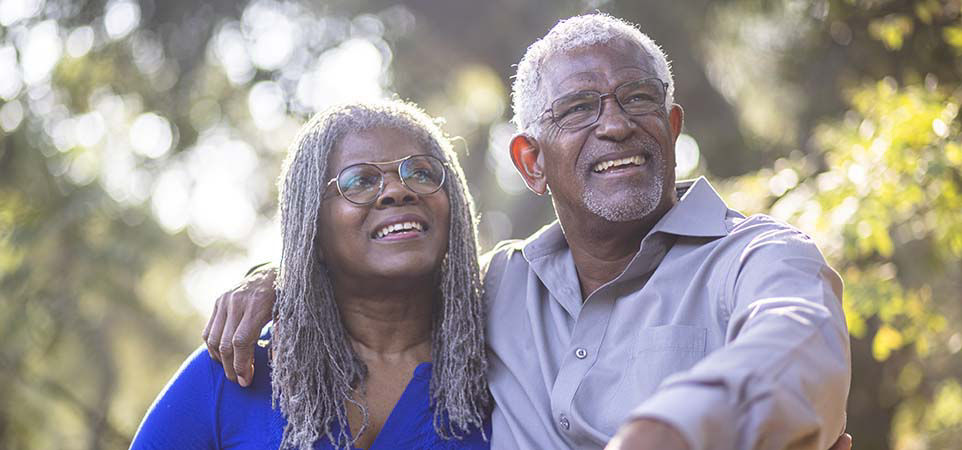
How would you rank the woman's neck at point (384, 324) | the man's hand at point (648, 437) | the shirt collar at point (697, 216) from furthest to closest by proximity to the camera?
the woman's neck at point (384, 324), the shirt collar at point (697, 216), the man's hand at point (648, 437)

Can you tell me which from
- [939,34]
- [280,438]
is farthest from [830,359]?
[939,34]

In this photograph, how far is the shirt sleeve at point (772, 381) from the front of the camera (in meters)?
1.56

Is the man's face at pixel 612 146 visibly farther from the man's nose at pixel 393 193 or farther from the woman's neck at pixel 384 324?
the woman's neck at pixel 384 324

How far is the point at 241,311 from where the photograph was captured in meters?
3.14

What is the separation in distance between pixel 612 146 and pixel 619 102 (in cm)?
14

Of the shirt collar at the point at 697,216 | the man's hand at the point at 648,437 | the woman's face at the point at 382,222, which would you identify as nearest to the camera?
the man's hand at the point at 648,437

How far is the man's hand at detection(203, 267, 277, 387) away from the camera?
9.89ft

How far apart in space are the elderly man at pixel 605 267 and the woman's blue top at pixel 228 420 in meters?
0.10

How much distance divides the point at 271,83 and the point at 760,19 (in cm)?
488

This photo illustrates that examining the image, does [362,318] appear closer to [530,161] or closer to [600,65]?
[530,161]

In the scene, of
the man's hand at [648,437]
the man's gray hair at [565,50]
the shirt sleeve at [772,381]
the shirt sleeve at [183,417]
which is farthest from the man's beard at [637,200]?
the man's hand at [648,437]

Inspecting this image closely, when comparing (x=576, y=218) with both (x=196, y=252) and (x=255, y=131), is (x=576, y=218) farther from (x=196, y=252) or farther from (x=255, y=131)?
(x=196, y=252)

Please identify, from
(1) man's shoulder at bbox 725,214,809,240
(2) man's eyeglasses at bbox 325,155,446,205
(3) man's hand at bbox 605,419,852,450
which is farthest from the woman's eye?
(3) man's hand at bbox 605,419,852,450

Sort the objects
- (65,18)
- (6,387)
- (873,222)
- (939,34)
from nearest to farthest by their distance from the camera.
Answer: (873,222) < (939,34) < (65,18) < (6,387)
